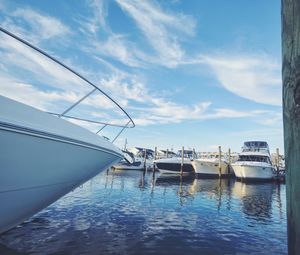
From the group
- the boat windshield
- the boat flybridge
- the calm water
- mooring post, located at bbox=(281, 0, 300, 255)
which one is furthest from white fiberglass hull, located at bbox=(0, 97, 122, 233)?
the boat windshield

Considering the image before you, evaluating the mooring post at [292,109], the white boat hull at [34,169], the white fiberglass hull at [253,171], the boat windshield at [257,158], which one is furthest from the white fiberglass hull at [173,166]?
the mooring post at [292,109]

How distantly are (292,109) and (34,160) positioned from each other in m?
2.69

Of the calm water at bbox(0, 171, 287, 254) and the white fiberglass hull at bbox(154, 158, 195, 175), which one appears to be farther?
the white fiberglass hull at bbox(154, 158, 195, 175)

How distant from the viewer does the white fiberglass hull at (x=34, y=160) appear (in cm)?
259

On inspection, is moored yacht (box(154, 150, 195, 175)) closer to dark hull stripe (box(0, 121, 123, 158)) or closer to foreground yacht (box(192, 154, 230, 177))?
foreground yacht (box(192, 154, 230, 177))

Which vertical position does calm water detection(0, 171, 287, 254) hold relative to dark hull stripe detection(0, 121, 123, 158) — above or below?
below

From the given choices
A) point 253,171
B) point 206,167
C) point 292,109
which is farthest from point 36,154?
point 206,167

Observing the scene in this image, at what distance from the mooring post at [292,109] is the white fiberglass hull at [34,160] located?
240cm

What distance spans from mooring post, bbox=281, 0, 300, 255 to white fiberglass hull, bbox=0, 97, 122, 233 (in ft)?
7.87

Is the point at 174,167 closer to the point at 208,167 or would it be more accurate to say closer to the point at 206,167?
the point at 206,167

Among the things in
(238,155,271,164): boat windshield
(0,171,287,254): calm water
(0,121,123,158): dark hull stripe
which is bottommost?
(0,171,287,254): calm water

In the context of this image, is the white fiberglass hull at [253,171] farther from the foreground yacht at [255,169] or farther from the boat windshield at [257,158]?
the boat windshield at [257,158]

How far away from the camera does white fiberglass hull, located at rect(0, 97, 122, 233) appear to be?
8.49 ft

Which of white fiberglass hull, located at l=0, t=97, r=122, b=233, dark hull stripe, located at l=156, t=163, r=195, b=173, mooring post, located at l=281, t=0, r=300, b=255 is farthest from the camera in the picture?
dark hull stripe, located at l=156, t=163, r=195, b=173
